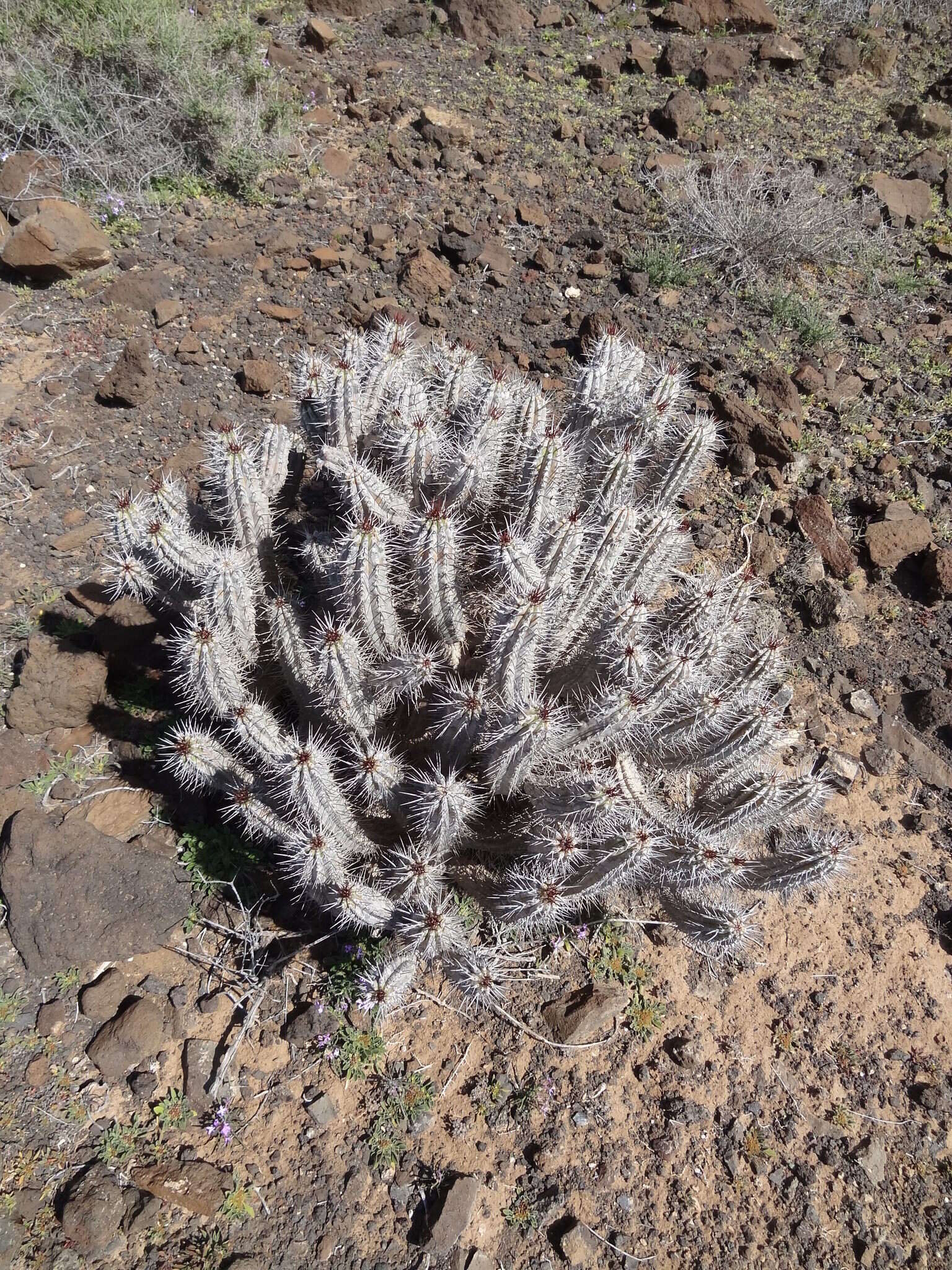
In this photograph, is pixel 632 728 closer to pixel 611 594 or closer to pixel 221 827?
pixel 611 594

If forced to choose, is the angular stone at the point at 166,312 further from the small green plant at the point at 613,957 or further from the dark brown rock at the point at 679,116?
the dark brown rock at the point at 679,116

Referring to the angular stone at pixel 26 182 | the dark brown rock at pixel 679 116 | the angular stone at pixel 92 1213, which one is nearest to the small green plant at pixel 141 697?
the angular stone at pixel 92 1213

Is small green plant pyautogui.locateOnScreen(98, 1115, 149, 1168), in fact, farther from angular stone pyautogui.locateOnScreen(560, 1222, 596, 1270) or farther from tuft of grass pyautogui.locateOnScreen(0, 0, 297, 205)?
tuft of grass pyautogui.locateOnScreen(0, 0, 297, 205)

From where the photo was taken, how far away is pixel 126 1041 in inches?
104

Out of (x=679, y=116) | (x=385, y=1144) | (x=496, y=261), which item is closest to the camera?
(x=385, y=1144)

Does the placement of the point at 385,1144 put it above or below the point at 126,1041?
above

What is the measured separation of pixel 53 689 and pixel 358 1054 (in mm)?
1889

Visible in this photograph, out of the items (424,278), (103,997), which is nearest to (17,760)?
(103,997)

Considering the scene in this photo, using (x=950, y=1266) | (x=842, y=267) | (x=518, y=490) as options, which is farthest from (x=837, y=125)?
(x=950, y=1266)

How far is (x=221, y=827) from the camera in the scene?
307cm

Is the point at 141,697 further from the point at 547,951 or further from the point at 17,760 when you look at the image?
the point at 547,951

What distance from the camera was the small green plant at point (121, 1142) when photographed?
243cm

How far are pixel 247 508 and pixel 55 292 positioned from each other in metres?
3.28

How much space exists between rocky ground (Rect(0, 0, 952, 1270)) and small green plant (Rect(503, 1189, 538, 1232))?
11mm
